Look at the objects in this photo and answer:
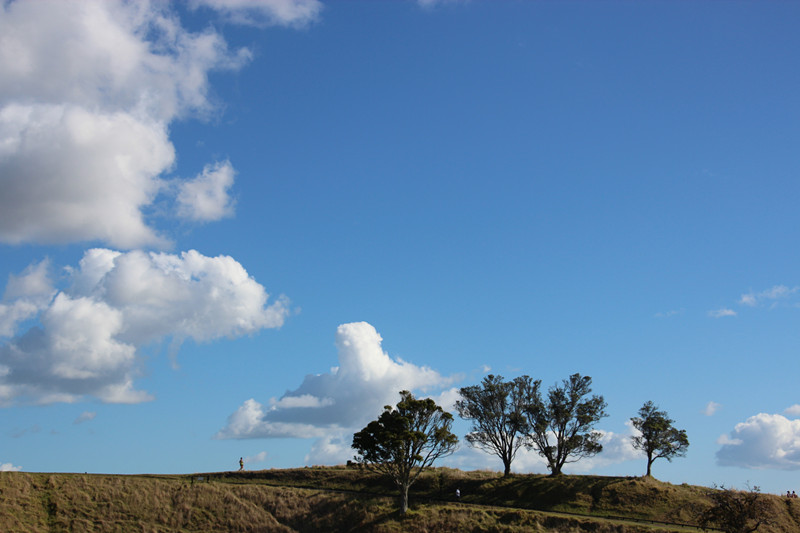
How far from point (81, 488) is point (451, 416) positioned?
130ft

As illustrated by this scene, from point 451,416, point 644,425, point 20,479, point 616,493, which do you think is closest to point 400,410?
point 451,416

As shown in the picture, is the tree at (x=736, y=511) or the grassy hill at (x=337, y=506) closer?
the tree at (x=736, y=511)

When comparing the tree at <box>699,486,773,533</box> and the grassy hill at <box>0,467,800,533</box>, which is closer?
the tree at <box>699,486,773,533</box>

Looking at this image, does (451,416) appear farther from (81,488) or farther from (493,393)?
(81,488)

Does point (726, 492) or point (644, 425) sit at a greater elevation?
point (644, 425)

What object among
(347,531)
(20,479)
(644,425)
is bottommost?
(347,531)

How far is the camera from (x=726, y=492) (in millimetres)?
50000

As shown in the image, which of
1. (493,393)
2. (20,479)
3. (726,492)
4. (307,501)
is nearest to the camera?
(726,492)

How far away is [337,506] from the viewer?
65.3 meters

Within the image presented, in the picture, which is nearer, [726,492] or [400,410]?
[726,492]

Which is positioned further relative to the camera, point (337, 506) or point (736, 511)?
point (337, 506)

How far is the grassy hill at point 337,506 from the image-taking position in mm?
57281

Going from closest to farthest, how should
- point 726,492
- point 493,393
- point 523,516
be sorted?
1. point 726,492
2. point 523,516
3. point 493,393

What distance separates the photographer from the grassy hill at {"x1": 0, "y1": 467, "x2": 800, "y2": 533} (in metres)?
57.3
